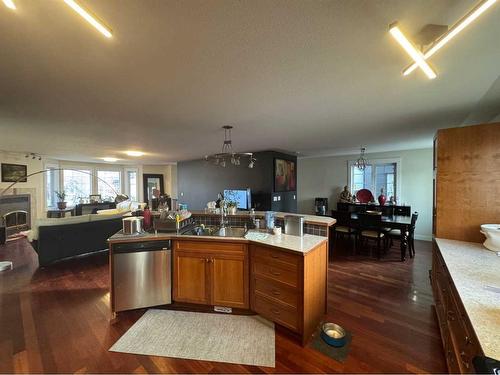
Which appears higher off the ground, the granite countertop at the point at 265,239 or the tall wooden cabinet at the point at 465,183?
the tall wooden cabinet at the point at 465,183

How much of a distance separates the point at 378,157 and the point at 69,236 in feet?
24.3

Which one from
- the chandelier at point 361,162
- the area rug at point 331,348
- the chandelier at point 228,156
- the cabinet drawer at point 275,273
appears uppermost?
the chandelier at point 361,162

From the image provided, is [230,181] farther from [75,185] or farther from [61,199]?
[75,185]

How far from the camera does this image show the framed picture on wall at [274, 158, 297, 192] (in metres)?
5.47

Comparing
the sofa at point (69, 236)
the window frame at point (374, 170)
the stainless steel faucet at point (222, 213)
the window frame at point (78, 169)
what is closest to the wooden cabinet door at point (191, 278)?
the stainless steel faucet at point (222, 213)

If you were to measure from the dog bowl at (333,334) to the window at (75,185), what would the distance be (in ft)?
29.4

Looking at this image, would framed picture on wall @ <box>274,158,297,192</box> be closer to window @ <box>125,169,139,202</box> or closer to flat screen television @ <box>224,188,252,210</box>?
flat screen television @ <box>224,188,252,210</box>

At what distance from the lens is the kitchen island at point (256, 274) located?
192cm

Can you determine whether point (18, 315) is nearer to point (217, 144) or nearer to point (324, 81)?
point (217, 144)

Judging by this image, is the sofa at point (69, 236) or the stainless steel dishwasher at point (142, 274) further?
the sofa at point (69, 236)

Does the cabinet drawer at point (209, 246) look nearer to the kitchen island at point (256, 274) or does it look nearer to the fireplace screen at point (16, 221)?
the kitchen island at point (256, 274)

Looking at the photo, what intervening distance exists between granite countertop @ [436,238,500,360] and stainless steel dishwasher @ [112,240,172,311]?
2.46 m

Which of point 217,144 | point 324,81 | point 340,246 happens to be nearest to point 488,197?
point 324,81

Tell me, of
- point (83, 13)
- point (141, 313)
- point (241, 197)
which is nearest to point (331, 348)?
point (141, 313)
